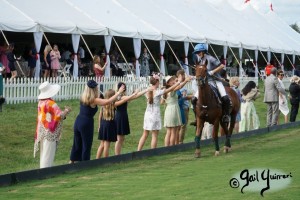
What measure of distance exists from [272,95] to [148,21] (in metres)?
14.0

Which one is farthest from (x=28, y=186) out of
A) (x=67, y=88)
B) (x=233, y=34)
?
(x=233, y=34)

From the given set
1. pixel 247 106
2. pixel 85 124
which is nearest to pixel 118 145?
pixel 85 124

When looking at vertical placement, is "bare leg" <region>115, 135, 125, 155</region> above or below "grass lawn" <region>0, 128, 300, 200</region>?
above

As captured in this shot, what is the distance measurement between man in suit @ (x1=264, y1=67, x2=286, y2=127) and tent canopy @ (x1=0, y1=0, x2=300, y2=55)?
9202 millimetres

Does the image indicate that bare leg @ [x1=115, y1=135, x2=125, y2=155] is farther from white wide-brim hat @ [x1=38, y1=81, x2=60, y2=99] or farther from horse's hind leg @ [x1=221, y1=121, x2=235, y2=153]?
white wide-brim hat @ [x1=38, y1=81, x2=60, y2=99]

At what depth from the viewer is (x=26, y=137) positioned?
22.8m

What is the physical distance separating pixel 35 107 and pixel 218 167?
500 inches

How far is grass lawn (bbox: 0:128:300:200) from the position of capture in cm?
1216

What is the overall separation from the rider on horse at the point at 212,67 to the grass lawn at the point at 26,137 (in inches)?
128

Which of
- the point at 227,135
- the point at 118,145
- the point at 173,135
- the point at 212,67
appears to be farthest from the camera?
the point at 173,135

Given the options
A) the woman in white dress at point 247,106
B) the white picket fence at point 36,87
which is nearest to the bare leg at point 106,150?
the white picket fence at point 36,87

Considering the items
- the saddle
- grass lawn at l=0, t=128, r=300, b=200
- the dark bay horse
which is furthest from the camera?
the saddle

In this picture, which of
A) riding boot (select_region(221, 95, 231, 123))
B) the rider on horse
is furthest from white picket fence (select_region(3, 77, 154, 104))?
the rider on horse

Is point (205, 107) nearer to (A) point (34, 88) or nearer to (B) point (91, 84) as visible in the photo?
(B) point (91, 84)
